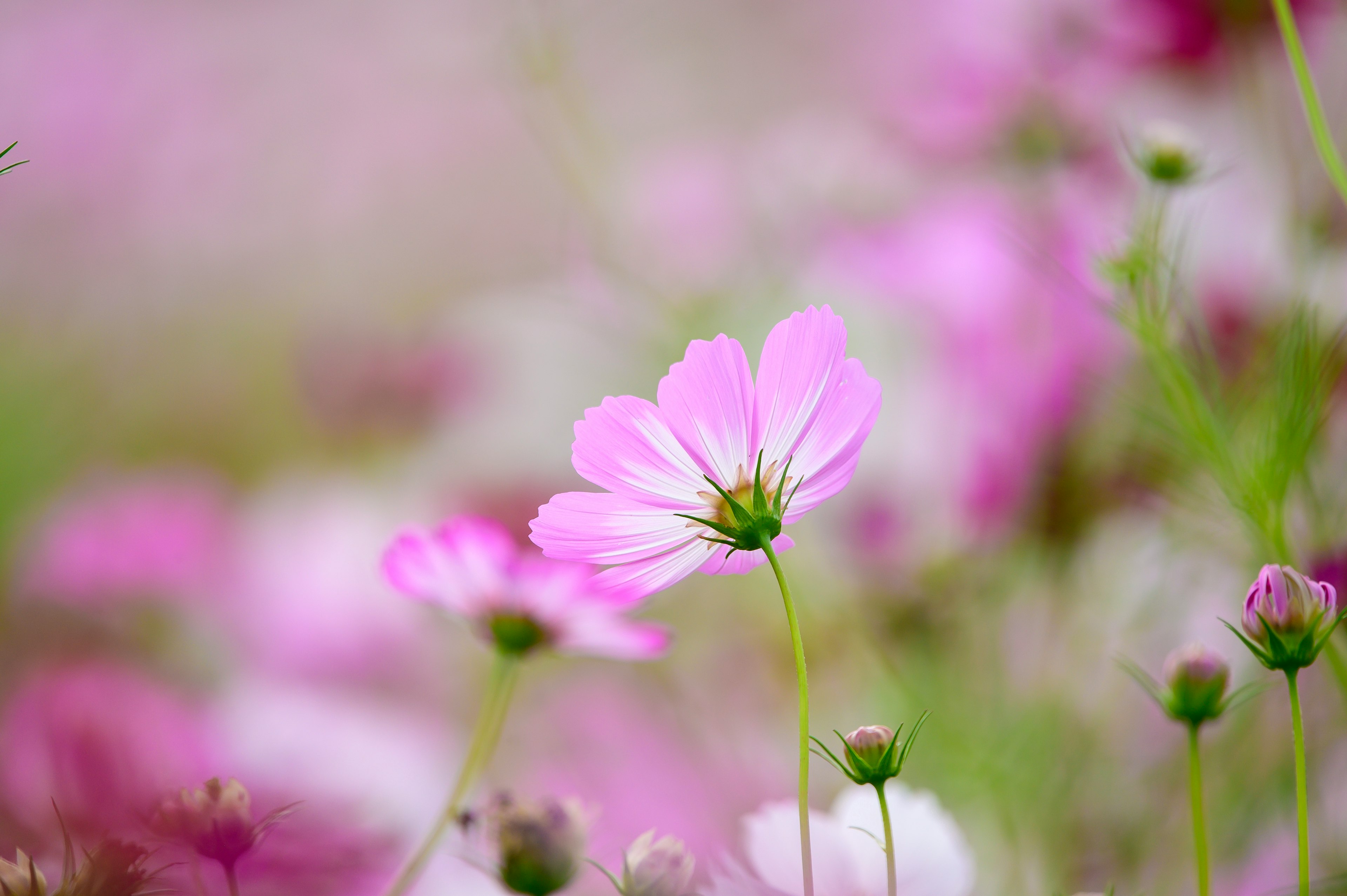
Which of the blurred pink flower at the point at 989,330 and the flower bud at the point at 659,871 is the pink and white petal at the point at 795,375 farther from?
the blurred pink flower at the point at 989,330

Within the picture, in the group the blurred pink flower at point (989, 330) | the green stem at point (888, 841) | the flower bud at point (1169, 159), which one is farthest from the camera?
the blurred pink flower at point (989, 330)

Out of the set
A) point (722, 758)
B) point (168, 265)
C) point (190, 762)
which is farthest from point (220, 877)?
A: point (168, 265)

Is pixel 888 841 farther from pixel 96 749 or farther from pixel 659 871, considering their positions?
pixel 96 749

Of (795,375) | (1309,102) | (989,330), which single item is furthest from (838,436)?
(989,330)

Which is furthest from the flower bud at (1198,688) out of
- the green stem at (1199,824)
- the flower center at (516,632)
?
the flower center at (516,632)

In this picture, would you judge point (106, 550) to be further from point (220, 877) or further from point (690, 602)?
point (690, 602)
